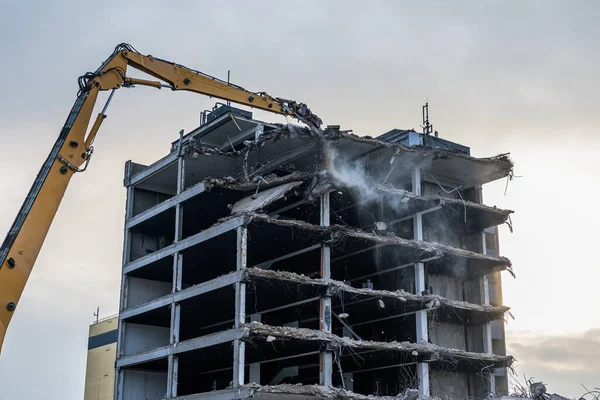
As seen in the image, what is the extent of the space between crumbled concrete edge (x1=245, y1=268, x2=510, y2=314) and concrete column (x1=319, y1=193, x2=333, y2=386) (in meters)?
0.52

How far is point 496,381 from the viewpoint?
4209 cm

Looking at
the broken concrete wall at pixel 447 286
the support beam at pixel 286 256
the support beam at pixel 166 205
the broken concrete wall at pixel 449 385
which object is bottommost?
the broken concrete wall at pixel 449 385

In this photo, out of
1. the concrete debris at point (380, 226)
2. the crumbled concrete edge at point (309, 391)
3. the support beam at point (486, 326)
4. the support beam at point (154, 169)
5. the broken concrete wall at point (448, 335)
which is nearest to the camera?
the crumbled concrete edge at point (309, 391)

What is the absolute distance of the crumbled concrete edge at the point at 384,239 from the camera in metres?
34.4

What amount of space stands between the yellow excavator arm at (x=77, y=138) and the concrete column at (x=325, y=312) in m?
3.73

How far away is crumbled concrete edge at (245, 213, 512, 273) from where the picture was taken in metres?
34.4

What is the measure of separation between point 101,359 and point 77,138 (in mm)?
23572

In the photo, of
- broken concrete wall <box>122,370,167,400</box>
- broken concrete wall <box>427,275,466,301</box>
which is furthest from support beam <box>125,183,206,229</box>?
broken concrete wall <box>427,275,466,301</box>

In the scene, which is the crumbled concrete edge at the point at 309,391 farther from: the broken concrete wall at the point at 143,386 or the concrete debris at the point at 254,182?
the broken concrete wall at the point at 143,386

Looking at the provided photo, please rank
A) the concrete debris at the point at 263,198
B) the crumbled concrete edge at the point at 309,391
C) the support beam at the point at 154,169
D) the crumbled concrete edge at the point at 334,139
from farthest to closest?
the support beam at the point at 154,169
the crumbled concrete edge at the point at 334,139
the concrete debris at the point at 263,198
the crumbled concrete edge at the point at 309,391

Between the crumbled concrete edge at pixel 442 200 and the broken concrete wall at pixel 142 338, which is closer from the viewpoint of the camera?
the crumbled concrete edge at pixel 442 200

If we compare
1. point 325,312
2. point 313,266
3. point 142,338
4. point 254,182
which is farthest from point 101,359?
point 325,312

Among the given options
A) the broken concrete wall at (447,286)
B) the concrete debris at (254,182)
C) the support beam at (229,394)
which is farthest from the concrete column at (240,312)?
the broken concrete wall at (447,286)

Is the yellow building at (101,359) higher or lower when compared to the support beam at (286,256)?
lower
